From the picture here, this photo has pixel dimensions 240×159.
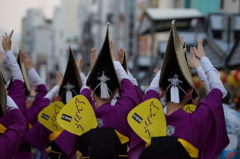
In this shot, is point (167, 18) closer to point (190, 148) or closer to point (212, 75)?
point (212, 75)

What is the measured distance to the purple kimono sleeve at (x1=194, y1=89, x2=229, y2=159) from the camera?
371 cm

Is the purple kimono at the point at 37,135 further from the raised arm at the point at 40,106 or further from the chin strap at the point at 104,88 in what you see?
the chin strap at the point at 104,88

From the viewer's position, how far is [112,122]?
419 centimetres

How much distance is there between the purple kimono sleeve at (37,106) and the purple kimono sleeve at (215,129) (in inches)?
97.5

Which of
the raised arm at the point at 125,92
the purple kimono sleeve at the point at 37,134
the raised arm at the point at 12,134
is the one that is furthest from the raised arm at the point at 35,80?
the raised arm at the point at 125,92

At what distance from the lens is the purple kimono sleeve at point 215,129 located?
3.71m

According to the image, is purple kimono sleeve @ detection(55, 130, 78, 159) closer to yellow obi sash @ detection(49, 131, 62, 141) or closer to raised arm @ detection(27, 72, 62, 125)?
yellow obi sash @ detection(49, 131, 62, 141)

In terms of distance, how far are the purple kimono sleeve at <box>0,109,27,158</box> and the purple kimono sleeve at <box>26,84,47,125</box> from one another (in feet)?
4.89

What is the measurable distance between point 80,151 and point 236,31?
15850 millimetres

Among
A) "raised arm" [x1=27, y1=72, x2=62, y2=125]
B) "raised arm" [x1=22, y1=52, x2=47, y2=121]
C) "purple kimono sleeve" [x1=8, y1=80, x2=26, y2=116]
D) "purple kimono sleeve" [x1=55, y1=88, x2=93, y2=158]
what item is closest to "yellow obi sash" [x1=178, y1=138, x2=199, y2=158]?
"purple kimono sleeve" [x1=55, y1=88, x2=93, y2=158]

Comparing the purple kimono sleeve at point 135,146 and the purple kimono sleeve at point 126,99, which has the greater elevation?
the purple kimono sleeve at point 126,99

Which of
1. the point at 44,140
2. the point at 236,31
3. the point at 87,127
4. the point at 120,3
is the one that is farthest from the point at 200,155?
the point at 120,3

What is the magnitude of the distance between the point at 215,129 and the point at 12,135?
1.75m

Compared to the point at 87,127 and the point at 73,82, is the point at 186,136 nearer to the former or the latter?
the point at 87,127
